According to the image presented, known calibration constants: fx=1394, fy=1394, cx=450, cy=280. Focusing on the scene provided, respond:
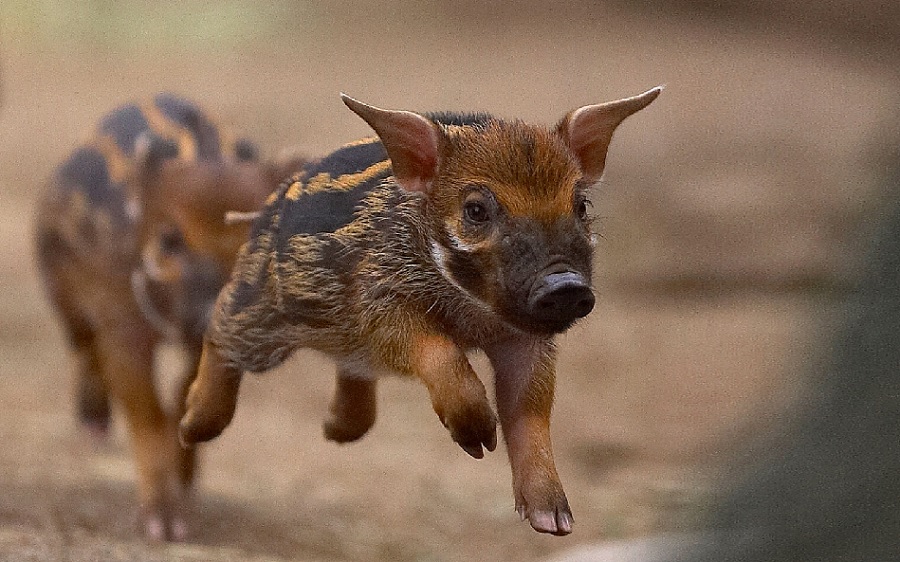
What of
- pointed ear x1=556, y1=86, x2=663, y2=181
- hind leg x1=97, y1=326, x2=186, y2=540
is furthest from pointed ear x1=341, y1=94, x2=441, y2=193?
hind leg x1=97, y1=326, x2=186, y2=540

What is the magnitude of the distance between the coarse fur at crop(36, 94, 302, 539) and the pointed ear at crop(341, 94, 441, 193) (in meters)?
0.59

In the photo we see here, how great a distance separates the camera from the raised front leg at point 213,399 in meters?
2.44

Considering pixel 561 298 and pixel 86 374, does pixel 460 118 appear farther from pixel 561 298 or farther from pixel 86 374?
pixel 86 374

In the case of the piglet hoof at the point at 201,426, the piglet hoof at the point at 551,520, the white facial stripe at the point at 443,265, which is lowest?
the piglet hoof at the point at 201,426

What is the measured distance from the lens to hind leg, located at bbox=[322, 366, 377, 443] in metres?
2.51

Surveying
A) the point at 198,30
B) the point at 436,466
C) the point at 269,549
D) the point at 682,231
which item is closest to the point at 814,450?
the point at 269,549

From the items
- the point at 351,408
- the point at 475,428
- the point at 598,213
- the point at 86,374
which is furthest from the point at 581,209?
the point at 86,374

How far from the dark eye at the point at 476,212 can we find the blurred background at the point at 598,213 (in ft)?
1.72

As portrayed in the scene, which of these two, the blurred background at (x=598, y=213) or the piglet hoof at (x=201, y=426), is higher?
the piglet hoof at (x=201, y=426)

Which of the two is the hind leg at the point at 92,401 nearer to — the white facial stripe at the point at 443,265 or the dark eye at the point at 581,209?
the white facial stripe at the point at 443,265

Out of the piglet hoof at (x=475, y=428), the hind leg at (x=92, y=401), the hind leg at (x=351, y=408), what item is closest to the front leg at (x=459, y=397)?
the piglet hoof at (x=475, y=428)

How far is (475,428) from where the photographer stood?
2.01m

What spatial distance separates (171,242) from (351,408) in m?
1.50

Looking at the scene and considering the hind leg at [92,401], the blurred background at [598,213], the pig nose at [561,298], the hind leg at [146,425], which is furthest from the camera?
the hind leg at [92,401]
